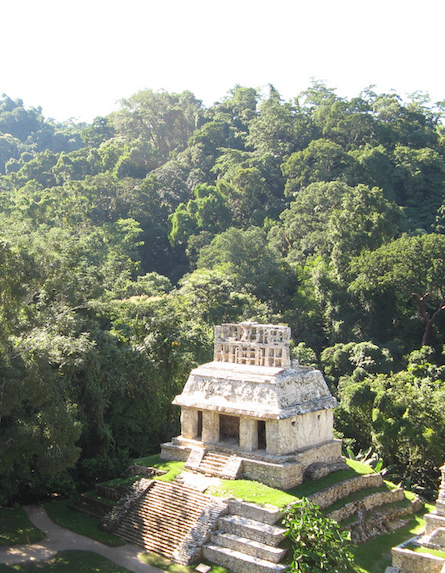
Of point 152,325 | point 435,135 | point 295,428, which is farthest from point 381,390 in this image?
point 435,135

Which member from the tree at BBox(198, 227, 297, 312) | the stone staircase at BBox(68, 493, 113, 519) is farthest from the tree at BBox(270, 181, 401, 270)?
the stone staircase at BBox(68, 493, 113, 519)

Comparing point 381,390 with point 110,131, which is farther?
point 110,131

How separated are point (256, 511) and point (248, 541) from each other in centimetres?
76

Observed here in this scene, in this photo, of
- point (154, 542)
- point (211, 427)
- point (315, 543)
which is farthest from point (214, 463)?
point (315, 543)

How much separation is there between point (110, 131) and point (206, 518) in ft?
208

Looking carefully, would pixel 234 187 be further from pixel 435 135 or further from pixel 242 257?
pixel 435 135

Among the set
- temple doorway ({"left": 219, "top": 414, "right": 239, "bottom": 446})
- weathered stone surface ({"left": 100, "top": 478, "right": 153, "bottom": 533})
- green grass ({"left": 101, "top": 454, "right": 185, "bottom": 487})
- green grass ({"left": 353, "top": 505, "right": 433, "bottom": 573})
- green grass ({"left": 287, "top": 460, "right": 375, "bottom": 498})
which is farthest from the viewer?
temple doorway ({"left": 219, "top": 414, "right": 239, "bottom": 446})

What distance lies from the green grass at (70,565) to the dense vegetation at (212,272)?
2213mm

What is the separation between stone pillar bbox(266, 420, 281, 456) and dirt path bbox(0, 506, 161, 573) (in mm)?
4472

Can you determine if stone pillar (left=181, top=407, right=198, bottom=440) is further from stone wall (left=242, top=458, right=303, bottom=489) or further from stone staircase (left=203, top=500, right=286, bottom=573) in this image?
stone staircase (left=203, top=500, right=286, bottom=573)

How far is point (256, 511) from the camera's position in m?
14.9

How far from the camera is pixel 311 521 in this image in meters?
14.1

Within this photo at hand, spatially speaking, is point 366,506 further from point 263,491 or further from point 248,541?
point 248,541

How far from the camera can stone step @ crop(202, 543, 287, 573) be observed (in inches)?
532
